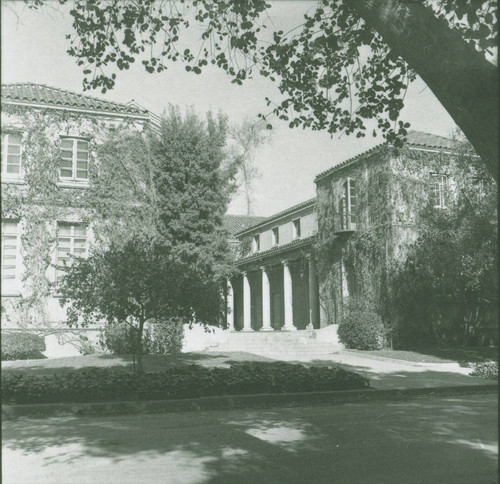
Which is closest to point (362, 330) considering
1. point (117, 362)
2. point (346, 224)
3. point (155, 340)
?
point (346, 224)

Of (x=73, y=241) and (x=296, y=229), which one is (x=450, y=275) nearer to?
(x=296, y=229)

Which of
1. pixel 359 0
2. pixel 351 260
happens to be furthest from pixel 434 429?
pixel 351 260

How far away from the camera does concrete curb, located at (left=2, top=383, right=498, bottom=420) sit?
8.72 meters

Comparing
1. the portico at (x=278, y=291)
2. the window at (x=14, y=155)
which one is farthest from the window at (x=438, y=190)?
the window at (x=14, y=155)

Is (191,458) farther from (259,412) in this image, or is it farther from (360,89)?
(360,89)

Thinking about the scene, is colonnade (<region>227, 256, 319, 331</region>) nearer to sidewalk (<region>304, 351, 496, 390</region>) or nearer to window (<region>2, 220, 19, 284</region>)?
sidewalk (<region>304, 351, 496, 390</region>)

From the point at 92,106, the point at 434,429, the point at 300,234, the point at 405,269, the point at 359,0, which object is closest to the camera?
the point at 359,0

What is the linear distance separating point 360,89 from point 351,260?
17788 mm

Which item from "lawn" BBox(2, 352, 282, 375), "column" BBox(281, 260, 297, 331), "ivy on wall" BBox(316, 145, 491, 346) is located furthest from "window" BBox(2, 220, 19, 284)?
"column" BBox(281, 260, 297, 331)

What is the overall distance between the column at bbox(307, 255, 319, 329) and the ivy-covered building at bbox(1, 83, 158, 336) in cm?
1202

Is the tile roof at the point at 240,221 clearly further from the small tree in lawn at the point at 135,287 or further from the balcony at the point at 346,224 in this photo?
the small tree in lawn at the point at 135,287

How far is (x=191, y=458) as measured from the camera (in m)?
5.66

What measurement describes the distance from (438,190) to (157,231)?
40.6 ft

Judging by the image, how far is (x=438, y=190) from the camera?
77.8 ft
